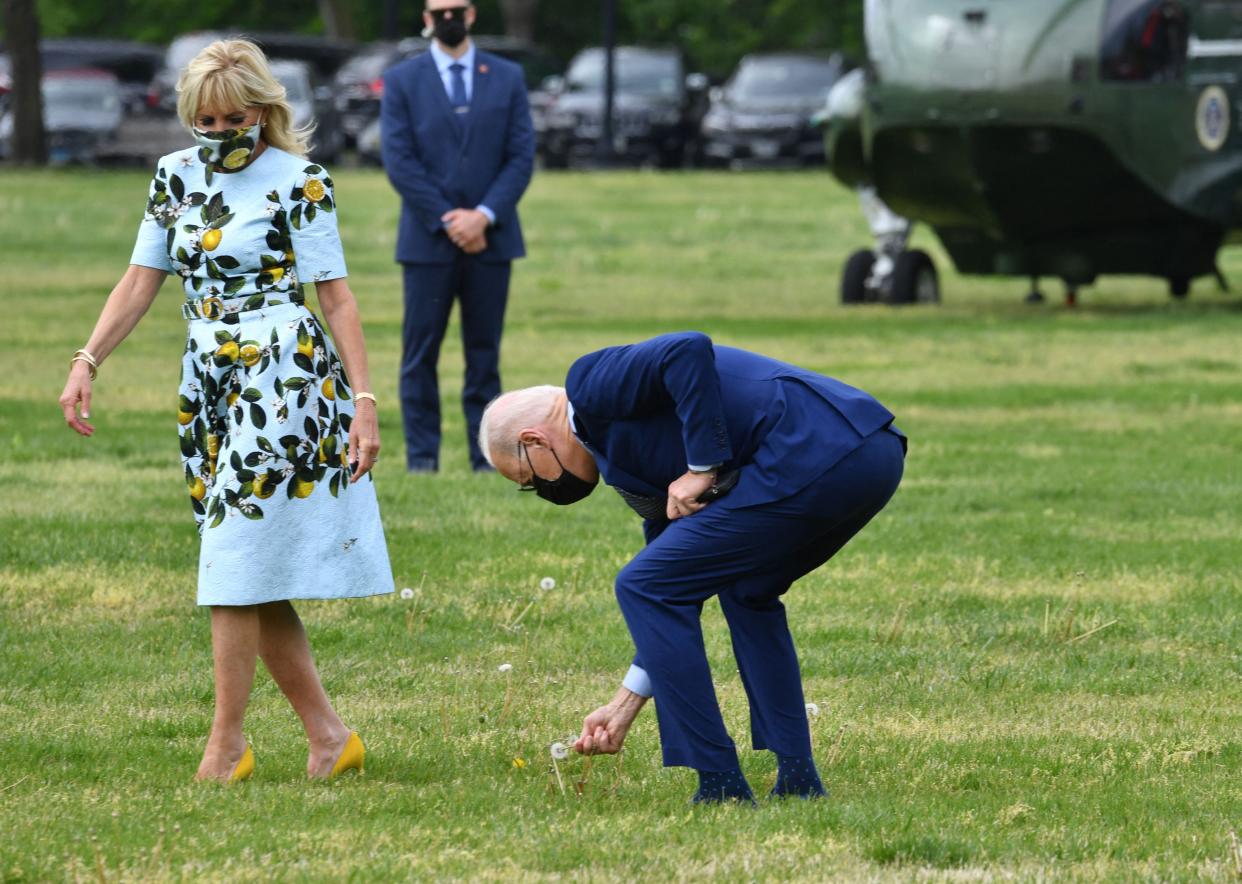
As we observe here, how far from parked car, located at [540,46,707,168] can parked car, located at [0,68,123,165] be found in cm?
753

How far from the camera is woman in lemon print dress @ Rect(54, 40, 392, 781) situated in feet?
18.2

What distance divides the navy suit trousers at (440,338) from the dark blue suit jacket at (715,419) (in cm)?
584

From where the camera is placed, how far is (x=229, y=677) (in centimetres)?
566

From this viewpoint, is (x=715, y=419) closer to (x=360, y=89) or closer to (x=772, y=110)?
(x=772, y=110)

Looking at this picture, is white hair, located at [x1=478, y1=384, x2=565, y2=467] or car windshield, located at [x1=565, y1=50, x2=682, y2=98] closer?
white hair, located at [x1=478, y1=384, x2=565, y2=467]

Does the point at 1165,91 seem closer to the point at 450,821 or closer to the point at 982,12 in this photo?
the point at 982,12

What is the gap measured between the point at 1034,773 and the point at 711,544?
134 cm

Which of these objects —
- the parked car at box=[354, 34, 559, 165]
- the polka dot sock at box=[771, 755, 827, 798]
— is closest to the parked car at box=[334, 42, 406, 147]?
the parked car at box=[354, 34, 559, 165]

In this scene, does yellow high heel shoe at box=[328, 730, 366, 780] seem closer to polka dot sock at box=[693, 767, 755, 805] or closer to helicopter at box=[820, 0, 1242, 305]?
polka dot sock at box=[693, 767, 755, 805]

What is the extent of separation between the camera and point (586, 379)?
4953 mm

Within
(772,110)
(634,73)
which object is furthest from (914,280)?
(634,73)

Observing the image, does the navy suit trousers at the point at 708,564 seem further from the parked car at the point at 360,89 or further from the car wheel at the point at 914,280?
the parked car at the point at 360,89

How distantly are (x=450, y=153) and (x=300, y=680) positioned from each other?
555 centimetres

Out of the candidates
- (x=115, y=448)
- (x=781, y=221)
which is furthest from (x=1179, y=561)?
(x=781, y=221)
